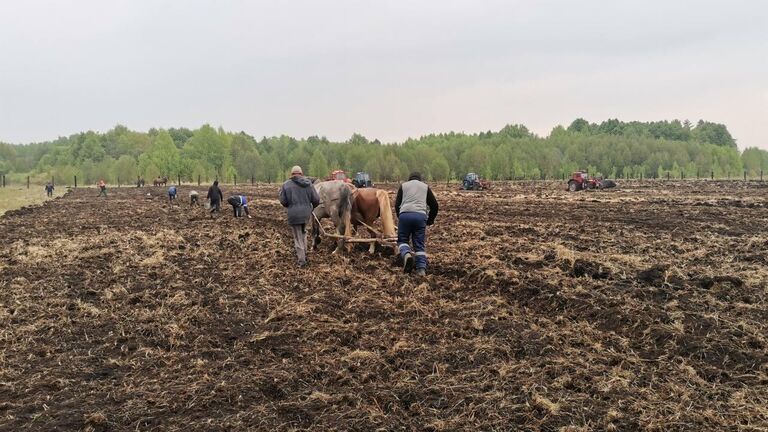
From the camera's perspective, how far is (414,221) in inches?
347

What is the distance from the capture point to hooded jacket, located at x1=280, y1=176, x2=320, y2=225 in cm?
958

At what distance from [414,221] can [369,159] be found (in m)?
81.1

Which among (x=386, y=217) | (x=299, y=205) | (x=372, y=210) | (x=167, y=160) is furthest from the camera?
(x=167, y=160)

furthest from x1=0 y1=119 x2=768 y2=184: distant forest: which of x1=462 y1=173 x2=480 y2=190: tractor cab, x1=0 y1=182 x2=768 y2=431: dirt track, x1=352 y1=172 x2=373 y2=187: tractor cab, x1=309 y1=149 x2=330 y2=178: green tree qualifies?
x1=0 y1=182 x2=768 y2=431: dirt track

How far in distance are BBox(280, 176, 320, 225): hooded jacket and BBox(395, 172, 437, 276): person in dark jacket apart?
1.70m

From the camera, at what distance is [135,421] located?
4145 mm

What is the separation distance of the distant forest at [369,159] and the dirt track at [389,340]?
70.6 meters

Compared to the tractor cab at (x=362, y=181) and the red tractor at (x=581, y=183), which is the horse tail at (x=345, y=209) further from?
the red tractor at (x=581, y=183)

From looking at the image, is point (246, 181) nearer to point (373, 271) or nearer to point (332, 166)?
point (332, 166)

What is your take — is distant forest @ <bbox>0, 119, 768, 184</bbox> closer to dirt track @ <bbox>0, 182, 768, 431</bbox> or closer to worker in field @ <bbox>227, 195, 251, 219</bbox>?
worker in field @ <bbox>227, 195, 251, 219</bbox>

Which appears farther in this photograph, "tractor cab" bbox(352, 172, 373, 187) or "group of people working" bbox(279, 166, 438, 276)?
"tractor cab" bbox(352, 172, 373, 187)

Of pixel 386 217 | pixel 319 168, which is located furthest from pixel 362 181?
pixel 319 168

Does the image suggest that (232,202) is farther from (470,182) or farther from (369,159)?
(369,159)

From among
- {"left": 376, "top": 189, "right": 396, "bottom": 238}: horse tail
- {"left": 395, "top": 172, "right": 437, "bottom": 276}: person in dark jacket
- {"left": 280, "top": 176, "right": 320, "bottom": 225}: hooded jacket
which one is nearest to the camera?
{"left": 395, "top": 172, "right": 437, "bottom": 276}: person in dark jacket
